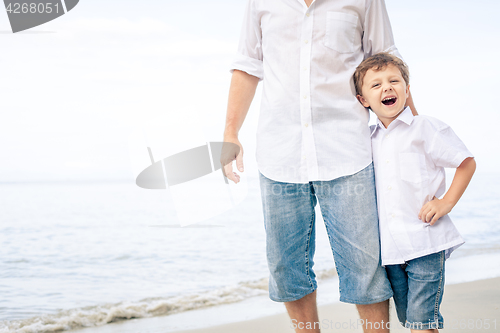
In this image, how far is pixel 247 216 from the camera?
632 centimetres

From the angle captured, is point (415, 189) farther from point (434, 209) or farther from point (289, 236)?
point (289, 236)

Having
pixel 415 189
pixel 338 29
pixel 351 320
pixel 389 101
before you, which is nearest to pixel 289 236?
pixel 415 189

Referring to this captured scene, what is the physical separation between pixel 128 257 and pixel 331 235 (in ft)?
12.0

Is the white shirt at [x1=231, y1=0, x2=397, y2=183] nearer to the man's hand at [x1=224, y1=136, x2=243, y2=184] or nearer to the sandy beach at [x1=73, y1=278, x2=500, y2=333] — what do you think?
the man's hand at [x1=224, y1=136, x2=243, y2=184]

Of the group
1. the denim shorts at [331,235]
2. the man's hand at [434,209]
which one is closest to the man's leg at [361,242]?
the denim shorts at [331,235]

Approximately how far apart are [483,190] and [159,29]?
970cm

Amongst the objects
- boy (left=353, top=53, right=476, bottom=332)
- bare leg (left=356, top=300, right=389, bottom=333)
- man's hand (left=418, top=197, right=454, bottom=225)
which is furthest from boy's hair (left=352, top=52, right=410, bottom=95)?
bare leg (left=356, top=300, right=389, bottom=333)

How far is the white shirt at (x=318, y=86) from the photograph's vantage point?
3.78 feet

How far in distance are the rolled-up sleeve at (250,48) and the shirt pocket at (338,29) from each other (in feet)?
0.86

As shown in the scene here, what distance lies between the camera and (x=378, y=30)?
119cm

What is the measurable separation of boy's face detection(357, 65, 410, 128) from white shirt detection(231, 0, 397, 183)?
4 cm

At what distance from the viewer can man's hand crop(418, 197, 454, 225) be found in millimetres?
1093

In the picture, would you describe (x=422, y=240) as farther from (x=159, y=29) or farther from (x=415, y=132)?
(x=159, y=29)

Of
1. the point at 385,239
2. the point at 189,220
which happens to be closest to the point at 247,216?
the point at 189,220
